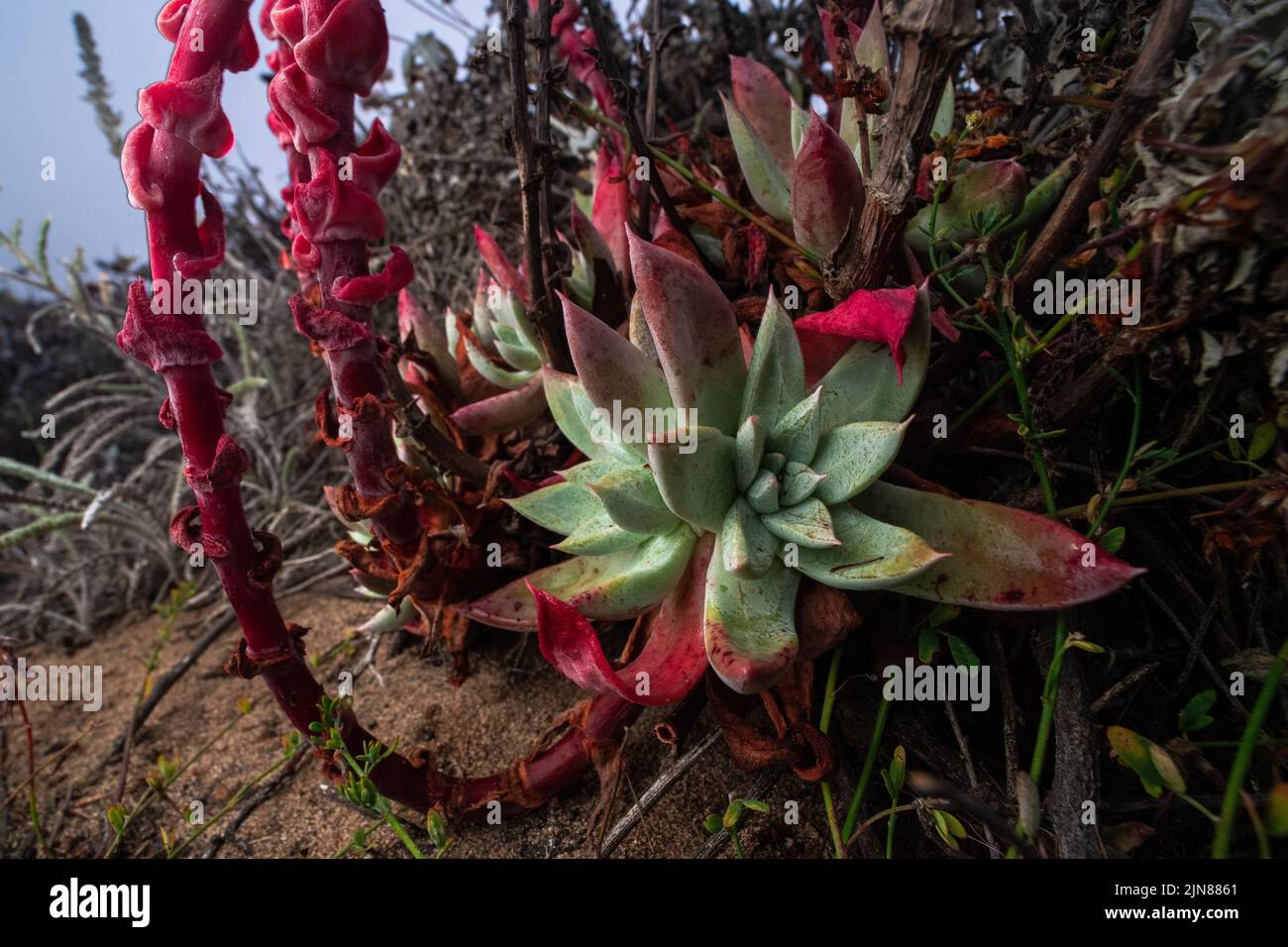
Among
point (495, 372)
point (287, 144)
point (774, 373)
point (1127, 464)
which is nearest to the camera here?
point (1127, 464)

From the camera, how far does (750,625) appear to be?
0.67 m

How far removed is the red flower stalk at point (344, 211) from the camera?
26.9 inches

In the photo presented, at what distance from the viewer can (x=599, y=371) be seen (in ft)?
2.42

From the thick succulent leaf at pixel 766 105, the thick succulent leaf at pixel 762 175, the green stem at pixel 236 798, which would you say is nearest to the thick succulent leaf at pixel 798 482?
the thick succulent leaf at pixel 762 175

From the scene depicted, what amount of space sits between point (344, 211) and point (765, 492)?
46cm

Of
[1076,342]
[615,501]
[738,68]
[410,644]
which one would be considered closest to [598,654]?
[615,501]

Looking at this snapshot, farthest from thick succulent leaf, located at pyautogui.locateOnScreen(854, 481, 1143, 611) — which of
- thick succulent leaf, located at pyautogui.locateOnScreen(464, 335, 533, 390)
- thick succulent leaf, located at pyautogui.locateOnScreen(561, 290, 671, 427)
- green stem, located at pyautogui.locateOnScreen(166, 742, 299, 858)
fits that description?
green stem, located at pyautogui.locateOnScreen(166, 742, 299, 858)

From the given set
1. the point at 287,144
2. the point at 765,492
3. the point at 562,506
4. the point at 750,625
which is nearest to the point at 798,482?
the point at 765,492

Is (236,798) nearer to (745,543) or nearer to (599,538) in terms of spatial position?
(599,538)

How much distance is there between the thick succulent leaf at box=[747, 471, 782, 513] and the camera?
0.70 meters

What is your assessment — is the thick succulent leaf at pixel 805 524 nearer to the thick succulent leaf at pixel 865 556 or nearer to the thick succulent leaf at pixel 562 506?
the thick succulent leaf at pixel 865 556

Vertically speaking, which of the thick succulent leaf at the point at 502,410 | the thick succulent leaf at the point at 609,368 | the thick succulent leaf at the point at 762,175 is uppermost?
the thick succulent leaf at the point at 762,175
